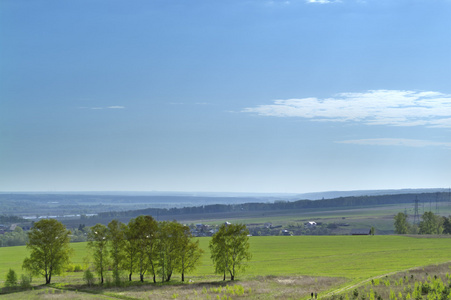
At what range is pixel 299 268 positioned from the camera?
90.2 meters

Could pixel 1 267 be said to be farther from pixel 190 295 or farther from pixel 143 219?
pixel 190 295

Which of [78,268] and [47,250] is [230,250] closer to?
[47,250]

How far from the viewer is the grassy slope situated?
8475 cm

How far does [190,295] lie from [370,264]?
42615 mm

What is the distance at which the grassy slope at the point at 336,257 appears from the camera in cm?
8475

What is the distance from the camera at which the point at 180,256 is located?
270 feet

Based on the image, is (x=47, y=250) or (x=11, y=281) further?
(x=47, y=250)

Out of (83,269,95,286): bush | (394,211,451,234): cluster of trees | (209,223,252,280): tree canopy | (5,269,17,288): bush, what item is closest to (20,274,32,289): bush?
(5,269,17,288): bush

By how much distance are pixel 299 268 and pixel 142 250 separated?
97.8 feet

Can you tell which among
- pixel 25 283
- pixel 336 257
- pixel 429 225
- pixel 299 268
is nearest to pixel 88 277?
pixel 25 283

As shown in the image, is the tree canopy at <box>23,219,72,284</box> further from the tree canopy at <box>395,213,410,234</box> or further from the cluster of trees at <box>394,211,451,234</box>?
the cluster of trees at <box>394,211,451,234</box>

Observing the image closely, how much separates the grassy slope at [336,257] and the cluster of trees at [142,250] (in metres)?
4.31

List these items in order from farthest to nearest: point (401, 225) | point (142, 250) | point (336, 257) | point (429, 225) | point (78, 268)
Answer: point (401, 225)
point (429, 225)
point (336, 257)
point (78, 268)
point (142, 250)

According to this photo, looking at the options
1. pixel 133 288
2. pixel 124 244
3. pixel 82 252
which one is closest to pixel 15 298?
pixel 133 288
